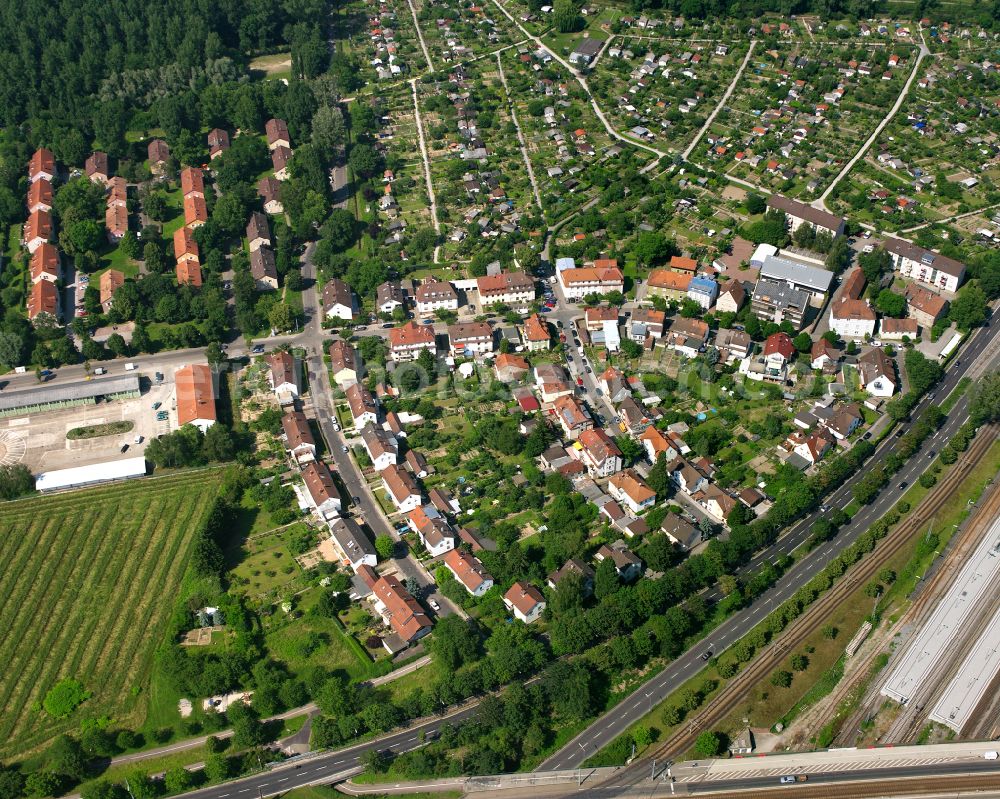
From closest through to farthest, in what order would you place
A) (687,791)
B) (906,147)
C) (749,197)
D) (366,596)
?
(687,791) < (366,596) < (749,197) < (906,147)

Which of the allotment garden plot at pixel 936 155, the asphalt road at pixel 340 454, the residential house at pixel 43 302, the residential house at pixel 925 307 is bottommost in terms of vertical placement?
the asphalt road at pixel 340 454

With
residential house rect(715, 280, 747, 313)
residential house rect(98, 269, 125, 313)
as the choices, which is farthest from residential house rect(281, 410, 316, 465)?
residential house rect(715, 280, 747, 313)

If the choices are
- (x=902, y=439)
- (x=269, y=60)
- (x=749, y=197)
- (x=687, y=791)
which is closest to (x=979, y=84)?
(x=749, y=197)

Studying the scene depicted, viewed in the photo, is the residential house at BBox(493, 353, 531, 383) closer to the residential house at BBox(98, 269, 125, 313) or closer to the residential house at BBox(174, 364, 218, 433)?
the residential house at BBox(174, 364, 218, 433)

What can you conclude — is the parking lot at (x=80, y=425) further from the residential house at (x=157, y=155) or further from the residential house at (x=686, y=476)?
the residential house at (x=686, y=476)

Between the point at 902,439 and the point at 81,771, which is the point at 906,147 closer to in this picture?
the point at 902,439

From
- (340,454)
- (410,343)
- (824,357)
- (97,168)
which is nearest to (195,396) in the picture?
(340,454)

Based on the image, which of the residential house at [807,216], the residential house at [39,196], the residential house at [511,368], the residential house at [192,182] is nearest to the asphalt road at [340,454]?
the residential house at [511,368]
